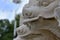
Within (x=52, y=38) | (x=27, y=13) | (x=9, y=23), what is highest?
(x=27, y=13)

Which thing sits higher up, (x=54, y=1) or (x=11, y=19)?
(x=54, y=1)

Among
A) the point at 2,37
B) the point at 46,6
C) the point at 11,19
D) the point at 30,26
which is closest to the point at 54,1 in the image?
the point at 46,6

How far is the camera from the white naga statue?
690 mm

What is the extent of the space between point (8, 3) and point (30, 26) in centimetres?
171

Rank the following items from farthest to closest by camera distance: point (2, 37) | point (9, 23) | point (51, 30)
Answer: point (9, 23) → point (2, 37) → point (51, 30)

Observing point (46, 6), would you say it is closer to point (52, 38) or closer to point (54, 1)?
point (54, 1)

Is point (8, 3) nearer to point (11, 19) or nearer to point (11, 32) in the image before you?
point (11, 19)

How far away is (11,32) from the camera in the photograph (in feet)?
7.28

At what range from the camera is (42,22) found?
72cm

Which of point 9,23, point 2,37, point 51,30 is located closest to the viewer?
point 51,30

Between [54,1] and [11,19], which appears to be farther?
[11,19]

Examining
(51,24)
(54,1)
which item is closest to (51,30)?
(51,24)

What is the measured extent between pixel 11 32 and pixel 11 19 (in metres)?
0.27

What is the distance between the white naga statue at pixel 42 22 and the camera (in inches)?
27.2
